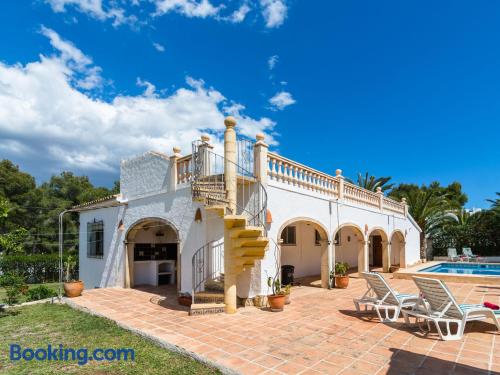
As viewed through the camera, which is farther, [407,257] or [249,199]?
[407,257]

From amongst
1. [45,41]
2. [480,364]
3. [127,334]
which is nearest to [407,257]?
[480,364]

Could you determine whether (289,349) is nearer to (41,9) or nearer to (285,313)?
(285,313)

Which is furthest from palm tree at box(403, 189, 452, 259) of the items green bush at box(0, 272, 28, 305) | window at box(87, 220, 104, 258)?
green bush at box(0, 272, 28, 305)

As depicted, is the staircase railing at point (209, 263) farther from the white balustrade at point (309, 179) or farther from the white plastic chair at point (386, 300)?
the white plastic chair at point (386, 300)

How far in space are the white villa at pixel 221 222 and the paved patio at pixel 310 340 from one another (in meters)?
0.97

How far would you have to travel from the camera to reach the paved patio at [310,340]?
4.45 meters

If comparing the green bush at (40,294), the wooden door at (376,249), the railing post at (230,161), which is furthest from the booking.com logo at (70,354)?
the wooden door at (376,249)

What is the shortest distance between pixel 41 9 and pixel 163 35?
361 cm

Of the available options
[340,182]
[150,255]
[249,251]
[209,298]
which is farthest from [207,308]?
[340,182]

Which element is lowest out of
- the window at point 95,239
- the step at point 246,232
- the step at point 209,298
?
the step at point 209,298

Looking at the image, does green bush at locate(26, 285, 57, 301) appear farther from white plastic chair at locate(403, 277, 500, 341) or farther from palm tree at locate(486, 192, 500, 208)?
palm tree at locate(486, 192, 500, 208)

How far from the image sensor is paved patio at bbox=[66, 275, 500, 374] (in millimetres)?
4453

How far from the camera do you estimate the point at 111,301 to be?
9320mm

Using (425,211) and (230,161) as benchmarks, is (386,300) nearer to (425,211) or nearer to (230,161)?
(230,161)
